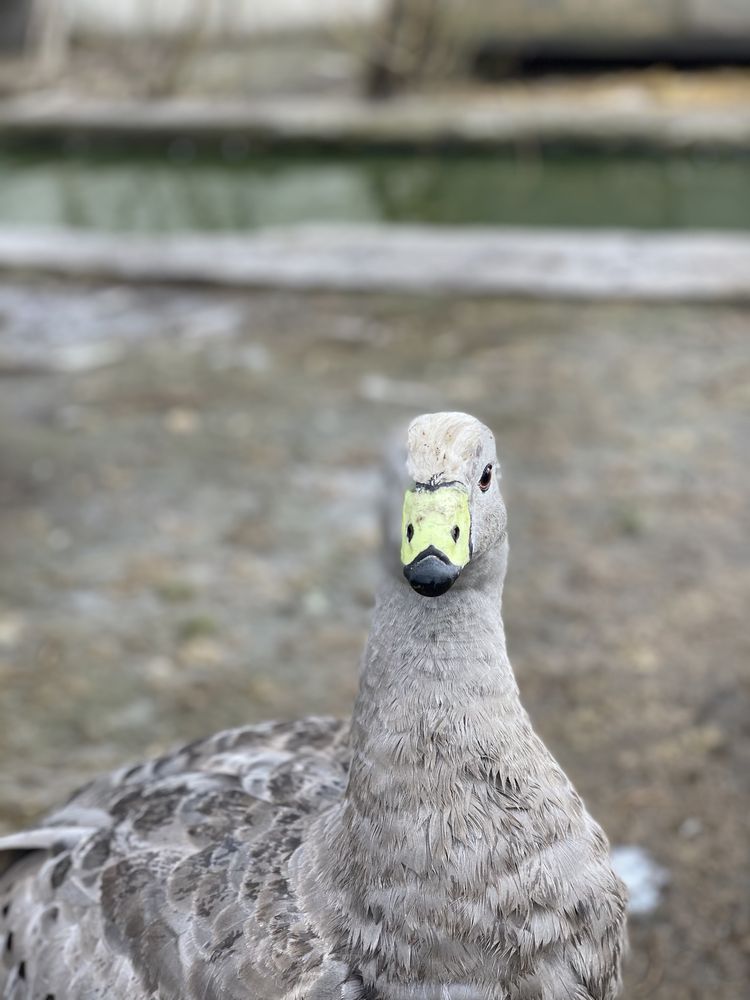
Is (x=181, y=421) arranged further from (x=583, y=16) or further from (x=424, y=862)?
(x=583, y=16)

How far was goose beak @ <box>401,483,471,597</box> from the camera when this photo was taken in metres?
1.79

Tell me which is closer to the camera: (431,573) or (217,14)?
(431,573)

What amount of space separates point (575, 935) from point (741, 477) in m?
3.42

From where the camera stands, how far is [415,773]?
2.01 metres

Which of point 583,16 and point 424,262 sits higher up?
point 583,16

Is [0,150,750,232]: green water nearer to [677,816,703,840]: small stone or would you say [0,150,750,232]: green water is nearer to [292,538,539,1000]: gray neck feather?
[677,816,703,840]: small stone

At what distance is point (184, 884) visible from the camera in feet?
7.26

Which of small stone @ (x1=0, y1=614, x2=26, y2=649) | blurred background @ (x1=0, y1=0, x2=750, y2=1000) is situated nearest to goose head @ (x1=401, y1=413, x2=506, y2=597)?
blurred background @ (x1=0, y1=0, x2=750, y2=1000)

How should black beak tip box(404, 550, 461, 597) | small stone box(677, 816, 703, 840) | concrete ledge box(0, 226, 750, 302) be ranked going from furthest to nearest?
concrete ledge box(0, 226, 750, 302) < small stone box(677, 816, 703, 840) < black beak tip box(404, 550, 461, 597)

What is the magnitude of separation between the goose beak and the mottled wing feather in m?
0.68

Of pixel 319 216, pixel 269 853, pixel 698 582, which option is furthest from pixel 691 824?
pixel 319 216

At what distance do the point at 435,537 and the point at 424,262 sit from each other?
5.60m

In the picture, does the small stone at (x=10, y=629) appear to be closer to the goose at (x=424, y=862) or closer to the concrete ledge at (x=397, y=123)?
the goose at (x=424, y=862)

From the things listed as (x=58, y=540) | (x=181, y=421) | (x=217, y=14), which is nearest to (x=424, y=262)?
(x=181, y=421)
